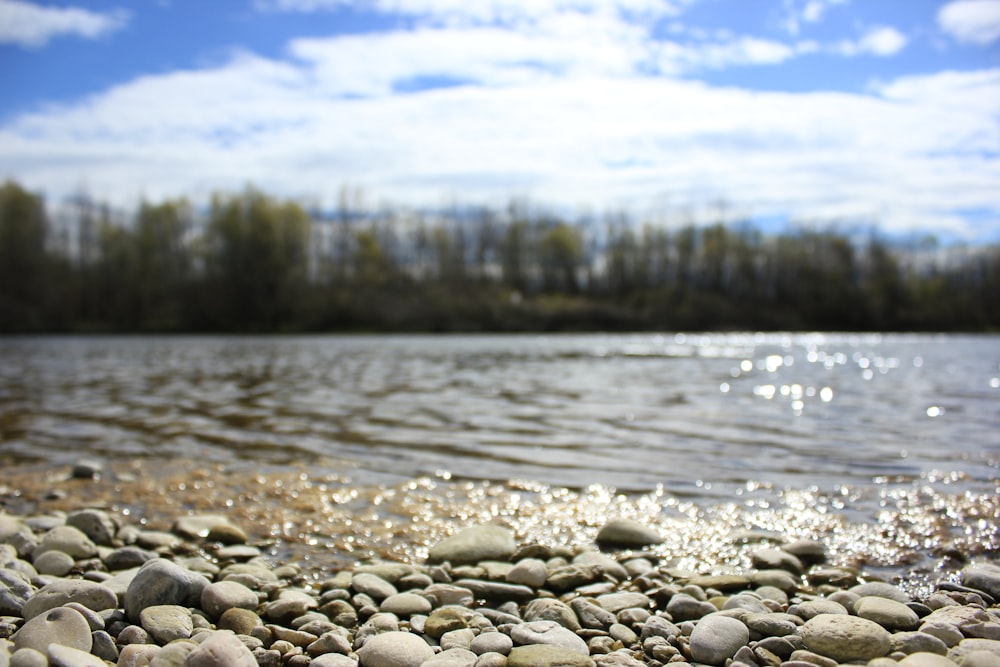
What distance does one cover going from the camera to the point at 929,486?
8.94 metres

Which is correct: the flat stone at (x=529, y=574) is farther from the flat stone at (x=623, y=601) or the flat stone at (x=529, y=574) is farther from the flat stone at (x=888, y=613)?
the flat stone at (x=888, y=613)

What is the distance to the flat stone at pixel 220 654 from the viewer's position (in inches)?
159

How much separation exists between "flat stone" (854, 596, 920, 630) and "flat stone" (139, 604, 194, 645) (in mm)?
4434

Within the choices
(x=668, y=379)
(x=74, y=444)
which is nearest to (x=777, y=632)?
(x=74, y=444)

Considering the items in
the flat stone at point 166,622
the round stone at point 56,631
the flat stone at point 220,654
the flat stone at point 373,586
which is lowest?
the flat stone at point 373,586

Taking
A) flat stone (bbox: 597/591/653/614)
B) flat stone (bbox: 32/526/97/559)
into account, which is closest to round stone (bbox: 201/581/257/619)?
flat stone (bbox: 32/526/97/559)

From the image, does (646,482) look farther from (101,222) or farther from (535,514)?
(101,222)

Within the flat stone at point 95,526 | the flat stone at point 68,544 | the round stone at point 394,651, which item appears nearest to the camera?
the round stone at point 394,651

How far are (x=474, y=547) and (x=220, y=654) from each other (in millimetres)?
Answer: 2828

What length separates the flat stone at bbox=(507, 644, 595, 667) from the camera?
4234 mm

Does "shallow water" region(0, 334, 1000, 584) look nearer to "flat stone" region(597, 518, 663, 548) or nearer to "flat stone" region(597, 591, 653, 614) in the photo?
"flat stone" region(597, 518, 663, 548)

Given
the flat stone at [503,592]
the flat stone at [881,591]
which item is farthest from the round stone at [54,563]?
the flat stone at [881,591]

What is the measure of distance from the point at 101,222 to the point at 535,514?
360 ft

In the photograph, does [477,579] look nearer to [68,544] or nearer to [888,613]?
[888,613]
